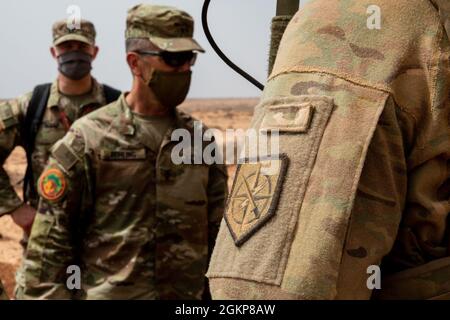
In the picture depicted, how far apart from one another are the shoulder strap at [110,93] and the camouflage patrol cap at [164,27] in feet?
3.83

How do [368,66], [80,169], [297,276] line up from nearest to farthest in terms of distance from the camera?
[297,276]
[368,66]
[80,169]

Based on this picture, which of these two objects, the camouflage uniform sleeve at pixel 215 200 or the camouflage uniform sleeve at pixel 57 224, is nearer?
the camouflage uniform sleeve at pixel 57 224

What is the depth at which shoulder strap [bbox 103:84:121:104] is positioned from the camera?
19.1ft

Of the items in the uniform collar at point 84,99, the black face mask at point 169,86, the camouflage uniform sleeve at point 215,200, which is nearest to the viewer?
the camouflage uniform sleeve at point 215,200

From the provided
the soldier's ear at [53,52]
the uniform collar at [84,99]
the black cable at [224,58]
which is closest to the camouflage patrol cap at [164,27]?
the uniform collar at [84,99]

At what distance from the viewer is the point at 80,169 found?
4.14 meters

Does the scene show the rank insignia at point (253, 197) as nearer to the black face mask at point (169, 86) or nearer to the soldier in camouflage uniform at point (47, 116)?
the black face mask at point (169, 86)

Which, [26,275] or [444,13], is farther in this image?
[26,275]

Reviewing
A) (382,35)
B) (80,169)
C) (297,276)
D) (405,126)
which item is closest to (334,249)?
(297,276)

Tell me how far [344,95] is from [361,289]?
0.32 m

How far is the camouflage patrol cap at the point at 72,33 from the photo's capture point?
20.2 ft

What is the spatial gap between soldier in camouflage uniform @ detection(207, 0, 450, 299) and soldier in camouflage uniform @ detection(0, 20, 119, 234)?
164 inches
